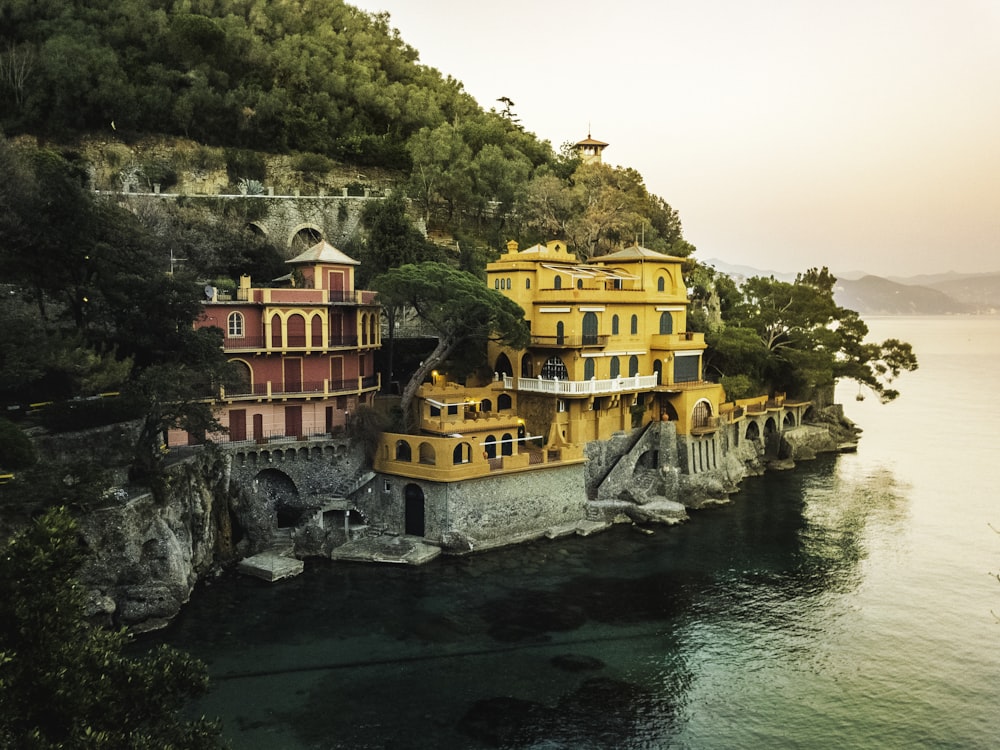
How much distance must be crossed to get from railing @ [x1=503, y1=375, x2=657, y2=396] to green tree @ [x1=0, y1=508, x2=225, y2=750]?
24039 millimetres

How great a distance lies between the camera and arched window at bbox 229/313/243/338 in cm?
3203

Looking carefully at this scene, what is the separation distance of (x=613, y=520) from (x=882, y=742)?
16.5m

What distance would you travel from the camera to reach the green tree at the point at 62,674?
38.5 feet

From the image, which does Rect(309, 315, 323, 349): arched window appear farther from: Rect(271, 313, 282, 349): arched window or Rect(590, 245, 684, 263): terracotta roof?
Rect(590, 245, 684, 263): terracotta roof

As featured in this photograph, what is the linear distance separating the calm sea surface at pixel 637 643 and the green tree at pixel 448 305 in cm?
875

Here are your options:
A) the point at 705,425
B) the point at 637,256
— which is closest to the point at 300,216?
the point at 637,256

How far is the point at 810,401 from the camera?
174 ft

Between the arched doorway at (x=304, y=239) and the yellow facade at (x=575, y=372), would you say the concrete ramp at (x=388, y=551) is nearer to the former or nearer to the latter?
the yellow facade at (x=575, y=372)

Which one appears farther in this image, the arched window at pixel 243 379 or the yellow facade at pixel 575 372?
the yellow facade at pixel 575 372

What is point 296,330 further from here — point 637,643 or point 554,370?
point 637,643

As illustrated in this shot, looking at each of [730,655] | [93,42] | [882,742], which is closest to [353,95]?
[93,42]

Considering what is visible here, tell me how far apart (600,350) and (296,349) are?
13.4m

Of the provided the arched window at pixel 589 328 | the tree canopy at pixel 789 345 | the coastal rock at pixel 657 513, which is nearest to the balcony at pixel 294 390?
the arched window at pixel 589 328

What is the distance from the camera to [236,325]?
1265 inches
